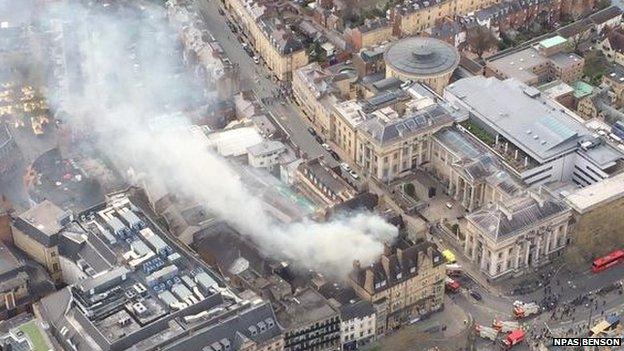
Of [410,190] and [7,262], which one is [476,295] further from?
[7,262]

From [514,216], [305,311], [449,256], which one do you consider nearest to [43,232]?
[305,311]

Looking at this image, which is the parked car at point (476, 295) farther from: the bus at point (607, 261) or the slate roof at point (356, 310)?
the slate roof at point (356, 310)

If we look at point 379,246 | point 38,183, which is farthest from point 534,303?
point 38,183

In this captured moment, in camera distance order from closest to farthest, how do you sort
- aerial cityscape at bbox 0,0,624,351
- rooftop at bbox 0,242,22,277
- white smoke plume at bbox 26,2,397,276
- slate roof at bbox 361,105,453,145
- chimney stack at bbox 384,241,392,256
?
aerial cityscape at bbox 0,0,624,351
chimney stack at bbox 384,241,392,256
rooftop at bbox 0,242,22,277
white smoke plume at bbox 26,2,397,276
slate roof at bbox 361,105,453,145

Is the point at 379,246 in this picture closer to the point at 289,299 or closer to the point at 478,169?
the point at 289,299

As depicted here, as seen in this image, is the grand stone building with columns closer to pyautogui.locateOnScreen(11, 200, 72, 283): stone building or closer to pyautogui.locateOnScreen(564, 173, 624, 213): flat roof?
pyautogui.locateOnScreen(564, 173, 624, 213): flat roof

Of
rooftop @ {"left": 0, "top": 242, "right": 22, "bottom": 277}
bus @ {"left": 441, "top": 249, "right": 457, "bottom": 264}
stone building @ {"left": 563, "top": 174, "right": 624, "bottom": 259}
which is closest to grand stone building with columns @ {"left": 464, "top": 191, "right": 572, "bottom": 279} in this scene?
stone building @ {"left": 563, "top": 174, "right": 624, "bottom": 259}
